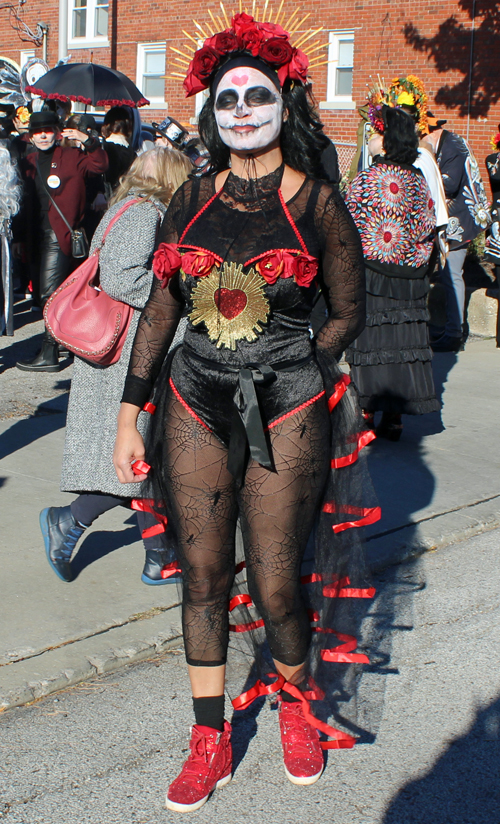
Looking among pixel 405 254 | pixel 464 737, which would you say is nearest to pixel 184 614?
pixel 464 737

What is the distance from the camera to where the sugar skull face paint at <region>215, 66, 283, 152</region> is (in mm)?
2564

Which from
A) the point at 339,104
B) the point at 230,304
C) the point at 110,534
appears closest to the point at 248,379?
the point at 230,304

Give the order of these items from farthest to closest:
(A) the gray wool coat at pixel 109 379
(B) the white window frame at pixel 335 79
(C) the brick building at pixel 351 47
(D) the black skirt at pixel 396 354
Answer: (B) the white window frame at pixel 335 79
(C) the brick building at pixel 351 47
(D) the black skirt at pixel 396 354
(A) the gray wool coat at pixel 109 379

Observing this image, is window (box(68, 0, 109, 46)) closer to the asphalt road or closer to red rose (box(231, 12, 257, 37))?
red rose (box(231, 12, 257, 37))

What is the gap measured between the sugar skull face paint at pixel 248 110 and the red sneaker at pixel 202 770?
66.8 inches

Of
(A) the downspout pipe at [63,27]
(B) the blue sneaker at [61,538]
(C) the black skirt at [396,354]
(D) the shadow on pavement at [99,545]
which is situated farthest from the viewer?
(A) the downspout pipe at [63,27]

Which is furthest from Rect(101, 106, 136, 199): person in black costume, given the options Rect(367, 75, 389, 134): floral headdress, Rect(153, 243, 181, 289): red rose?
Rect(153, 243, 181, 289): red rose

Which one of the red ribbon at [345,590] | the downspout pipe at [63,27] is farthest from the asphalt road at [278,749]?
the downspout pipe at [63,27]

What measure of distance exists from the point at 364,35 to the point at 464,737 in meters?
18.0

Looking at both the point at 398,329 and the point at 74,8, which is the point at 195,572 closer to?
the point at 398,329

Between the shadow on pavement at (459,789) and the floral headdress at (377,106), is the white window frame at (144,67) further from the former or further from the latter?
the shadow on pavement at (459,789)

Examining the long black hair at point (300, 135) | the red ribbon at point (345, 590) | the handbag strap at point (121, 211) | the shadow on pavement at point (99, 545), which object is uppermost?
the long black hair at point (300, 135)

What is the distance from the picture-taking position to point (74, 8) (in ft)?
78.1

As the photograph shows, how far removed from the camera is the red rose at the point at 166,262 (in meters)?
2.56
